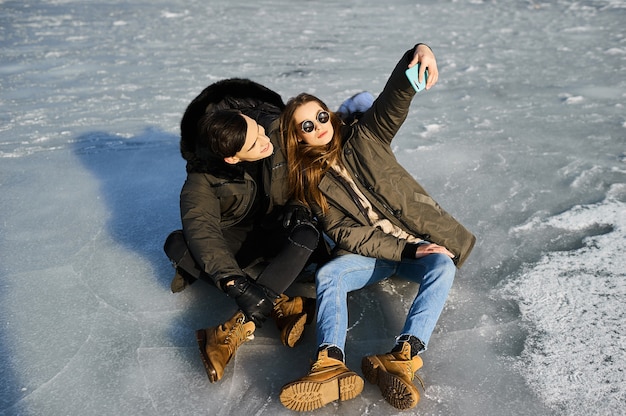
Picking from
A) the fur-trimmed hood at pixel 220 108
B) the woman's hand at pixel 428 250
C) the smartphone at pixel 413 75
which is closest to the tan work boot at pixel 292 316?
the woman's hand at pixel 428 250

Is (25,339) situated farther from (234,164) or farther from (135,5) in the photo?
(135,5)

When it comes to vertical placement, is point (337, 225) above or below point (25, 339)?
above

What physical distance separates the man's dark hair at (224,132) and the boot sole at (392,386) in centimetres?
110

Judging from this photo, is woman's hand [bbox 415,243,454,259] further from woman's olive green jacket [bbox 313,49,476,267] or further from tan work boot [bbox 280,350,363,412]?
tan work boot [bbox 280,350,363,412]

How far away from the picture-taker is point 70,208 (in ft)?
13.5

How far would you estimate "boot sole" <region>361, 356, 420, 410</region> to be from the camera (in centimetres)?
222

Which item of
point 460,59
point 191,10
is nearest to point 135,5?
point 191,10

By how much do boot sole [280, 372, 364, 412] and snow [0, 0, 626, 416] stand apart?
130 mm

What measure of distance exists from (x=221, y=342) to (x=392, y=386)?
0.77 metres

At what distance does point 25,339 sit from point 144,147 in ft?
8.18

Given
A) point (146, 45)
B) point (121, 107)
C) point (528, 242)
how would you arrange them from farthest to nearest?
point (146, 45)
point (121, 107)
point (528, 242)

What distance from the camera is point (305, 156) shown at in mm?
2793

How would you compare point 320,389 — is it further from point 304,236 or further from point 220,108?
point 220,108

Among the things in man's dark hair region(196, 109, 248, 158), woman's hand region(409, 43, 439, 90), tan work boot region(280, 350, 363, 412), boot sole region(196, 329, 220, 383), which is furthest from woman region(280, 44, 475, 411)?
boot sole region(196, 329, 220, 383)
